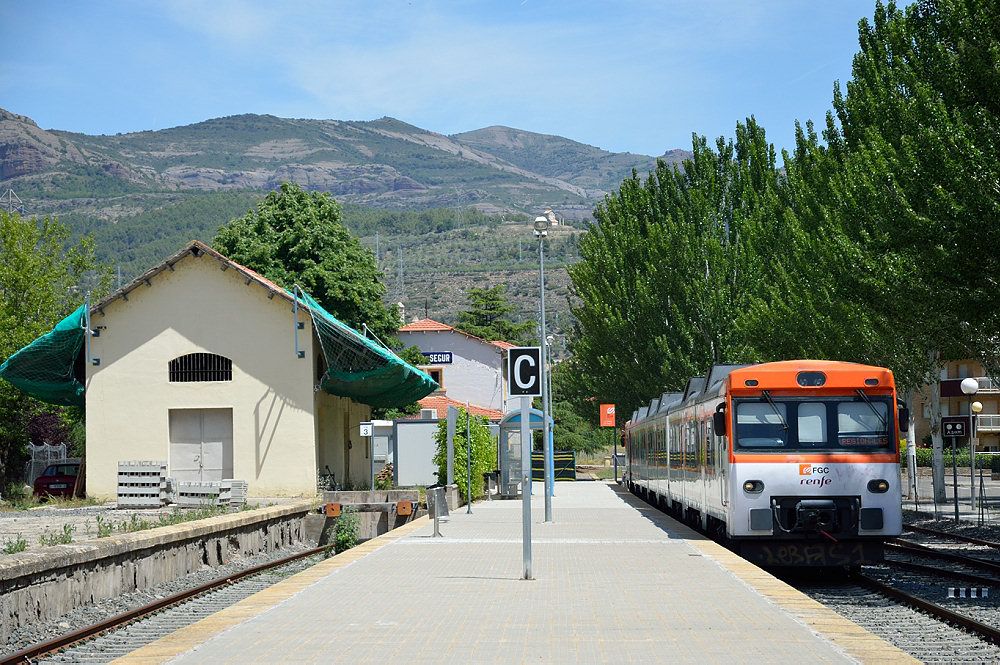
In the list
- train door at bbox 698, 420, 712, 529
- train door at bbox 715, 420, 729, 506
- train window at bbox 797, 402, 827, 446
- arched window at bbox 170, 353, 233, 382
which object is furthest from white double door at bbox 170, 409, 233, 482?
train window at bbox 797, 402, 827, 446

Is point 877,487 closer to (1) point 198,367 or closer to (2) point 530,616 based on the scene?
(2) point 530,616

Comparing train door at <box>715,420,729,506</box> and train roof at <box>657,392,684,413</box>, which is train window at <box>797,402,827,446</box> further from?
train roof at <box>657,392,684,413</box>

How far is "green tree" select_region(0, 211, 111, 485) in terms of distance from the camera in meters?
41.4

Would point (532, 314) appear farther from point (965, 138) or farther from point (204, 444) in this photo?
point (965, 138)

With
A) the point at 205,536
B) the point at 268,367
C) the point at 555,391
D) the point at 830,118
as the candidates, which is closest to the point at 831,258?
the point at 830,118

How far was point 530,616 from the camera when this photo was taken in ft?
37.6

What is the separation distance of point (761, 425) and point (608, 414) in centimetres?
4008

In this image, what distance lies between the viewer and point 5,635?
1260 cm

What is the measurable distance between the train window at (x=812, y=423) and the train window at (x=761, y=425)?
Answer: 0.22 m

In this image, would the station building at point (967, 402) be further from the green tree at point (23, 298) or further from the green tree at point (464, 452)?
the green tree at point (23, 298)

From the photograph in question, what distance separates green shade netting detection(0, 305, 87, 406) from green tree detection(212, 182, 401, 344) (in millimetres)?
13561

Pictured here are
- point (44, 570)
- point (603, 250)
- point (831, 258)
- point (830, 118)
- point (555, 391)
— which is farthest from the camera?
point (555, 391)

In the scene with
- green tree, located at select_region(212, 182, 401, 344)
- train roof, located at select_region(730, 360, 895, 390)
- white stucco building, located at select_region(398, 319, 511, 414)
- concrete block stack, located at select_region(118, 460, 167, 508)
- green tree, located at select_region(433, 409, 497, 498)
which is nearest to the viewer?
train roof, located at select_region(730, 360, 895, 390)

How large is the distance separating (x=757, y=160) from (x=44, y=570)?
4128cm
